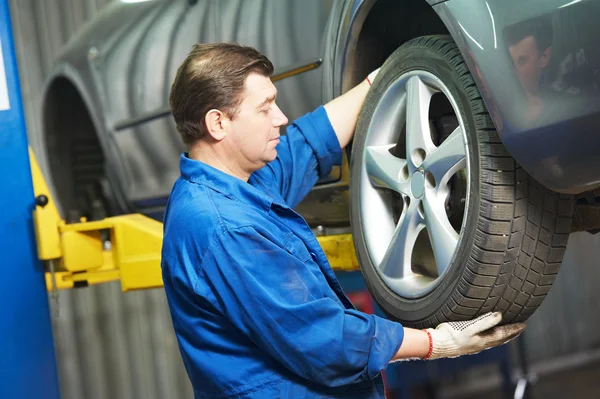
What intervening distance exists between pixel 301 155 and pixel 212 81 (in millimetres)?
379

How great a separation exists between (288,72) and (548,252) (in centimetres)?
87

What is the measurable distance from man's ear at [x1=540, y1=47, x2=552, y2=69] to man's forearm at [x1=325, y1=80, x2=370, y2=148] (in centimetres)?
62

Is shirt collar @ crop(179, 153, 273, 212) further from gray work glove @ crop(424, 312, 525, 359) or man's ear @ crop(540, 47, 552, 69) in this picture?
man's ear @ crop(540, 47, 552, 69)

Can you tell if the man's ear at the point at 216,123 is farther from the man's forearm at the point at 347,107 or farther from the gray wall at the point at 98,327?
the gray wall at the point at 98,327

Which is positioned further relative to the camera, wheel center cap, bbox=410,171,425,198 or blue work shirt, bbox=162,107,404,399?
wheel center cap, bbox=410,171,425,198

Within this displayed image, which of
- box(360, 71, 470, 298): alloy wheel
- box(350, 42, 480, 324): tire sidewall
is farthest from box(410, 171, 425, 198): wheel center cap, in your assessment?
box(350, 42, 480, 324): tire sidewall

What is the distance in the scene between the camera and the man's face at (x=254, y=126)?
1.62 metres

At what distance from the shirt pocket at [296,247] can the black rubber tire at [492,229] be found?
252 mm

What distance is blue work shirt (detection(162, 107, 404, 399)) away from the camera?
1.43 meters

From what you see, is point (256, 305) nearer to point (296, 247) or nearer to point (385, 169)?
point (296, 247)

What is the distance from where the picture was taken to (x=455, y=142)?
57.7 inches

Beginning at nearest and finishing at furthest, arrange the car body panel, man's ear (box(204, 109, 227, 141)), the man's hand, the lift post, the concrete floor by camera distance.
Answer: the car body panel → man's ear (box(204, 109, 227, 141)) → the man's hand → the lift post → the concrete floor

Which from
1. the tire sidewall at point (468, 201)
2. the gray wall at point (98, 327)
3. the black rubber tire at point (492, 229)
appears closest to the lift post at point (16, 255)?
the tire sidewall at point (468, 201)

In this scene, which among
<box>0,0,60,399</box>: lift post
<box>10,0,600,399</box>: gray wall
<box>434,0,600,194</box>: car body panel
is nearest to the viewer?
<box>434,0,600,194</box>: car body panel
